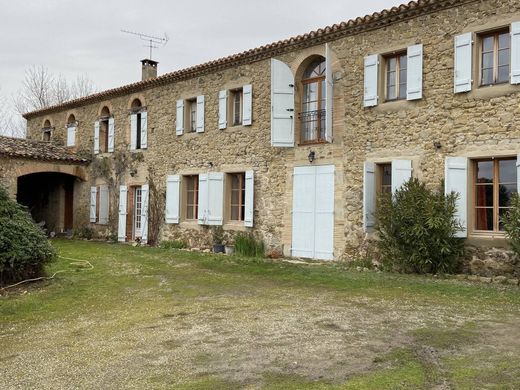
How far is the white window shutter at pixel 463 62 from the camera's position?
9305 mm

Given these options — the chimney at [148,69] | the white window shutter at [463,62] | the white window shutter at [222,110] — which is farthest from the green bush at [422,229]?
the chimney at [148,69]

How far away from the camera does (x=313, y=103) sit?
1222cm

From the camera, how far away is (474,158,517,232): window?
29.8 ft

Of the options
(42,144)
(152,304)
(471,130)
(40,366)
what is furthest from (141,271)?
(42,144)

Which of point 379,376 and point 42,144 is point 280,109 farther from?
point 42,144

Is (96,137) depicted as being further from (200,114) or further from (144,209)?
(200,114)

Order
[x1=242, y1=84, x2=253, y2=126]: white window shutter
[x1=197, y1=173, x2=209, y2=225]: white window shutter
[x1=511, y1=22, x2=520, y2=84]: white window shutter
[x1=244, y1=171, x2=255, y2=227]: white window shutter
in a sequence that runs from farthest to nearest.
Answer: [x1=197, y1=173, x2=209, y2=225]: white window shutter → [x1=242, y1=84, x2=253, y2=126]: white window shutter → [x1=244, y1=171, x2=255, y2=227]: white window shutter → [x1=511, y1=22, x2=520, y2=84]: white window shutter

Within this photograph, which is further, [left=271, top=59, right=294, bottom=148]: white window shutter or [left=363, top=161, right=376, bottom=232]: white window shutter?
[left=271, top=59, right=294, bottom=148]: white window shutter

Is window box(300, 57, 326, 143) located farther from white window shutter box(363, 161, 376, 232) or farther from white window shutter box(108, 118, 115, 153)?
white window shutter box(108, 118, 115, 153)

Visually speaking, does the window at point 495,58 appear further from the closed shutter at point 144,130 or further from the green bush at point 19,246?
the closed shutter at point 144,130

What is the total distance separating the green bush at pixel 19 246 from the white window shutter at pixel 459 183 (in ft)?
23.6

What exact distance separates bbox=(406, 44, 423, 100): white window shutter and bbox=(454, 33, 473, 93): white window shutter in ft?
2.33

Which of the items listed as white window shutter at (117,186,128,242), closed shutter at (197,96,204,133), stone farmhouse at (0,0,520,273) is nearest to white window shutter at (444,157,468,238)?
stone farmhouse at (0,0,520,273)

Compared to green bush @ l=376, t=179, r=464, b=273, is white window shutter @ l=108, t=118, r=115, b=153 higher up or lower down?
higher up
